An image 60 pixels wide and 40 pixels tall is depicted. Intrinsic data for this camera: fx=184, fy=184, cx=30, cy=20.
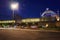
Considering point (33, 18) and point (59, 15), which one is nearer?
point (59, 15)

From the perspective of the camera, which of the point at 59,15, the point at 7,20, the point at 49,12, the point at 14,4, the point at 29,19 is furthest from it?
the point at 7,20

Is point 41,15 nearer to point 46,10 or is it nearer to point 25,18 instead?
point 46,10

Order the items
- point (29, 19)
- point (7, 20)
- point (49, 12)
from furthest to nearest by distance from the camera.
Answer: point (7, 20) → point (29, 19) → point (49, 12)

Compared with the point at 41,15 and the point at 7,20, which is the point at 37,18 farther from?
the point at 7,20

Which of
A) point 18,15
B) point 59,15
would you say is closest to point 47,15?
point 59,15

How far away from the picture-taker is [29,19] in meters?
80.6

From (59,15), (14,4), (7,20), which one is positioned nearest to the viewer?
(14,4)

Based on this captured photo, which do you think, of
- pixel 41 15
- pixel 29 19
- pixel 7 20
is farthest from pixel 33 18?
pixel 7 20

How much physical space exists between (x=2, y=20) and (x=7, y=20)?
105 inches

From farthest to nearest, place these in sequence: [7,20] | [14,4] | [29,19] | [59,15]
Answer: [7,20], [29,19], [59,15], [14,4]

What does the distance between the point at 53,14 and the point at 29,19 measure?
12.0 m

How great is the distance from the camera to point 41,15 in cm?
7538

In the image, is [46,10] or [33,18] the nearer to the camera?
[46,10]

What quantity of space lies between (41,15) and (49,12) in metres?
3.48
